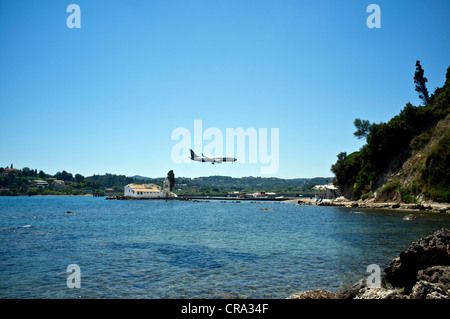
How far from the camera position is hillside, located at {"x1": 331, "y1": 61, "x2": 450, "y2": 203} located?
53412 mm

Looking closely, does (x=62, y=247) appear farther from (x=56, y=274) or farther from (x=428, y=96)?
(x=428, y=96)

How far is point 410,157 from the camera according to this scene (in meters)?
65.9

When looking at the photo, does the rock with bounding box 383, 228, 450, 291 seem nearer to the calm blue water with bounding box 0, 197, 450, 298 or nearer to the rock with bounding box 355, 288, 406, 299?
the rock with bounding box 355, 288, 406, 299

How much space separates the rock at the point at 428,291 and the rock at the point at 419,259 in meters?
2.42

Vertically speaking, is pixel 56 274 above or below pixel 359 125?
below

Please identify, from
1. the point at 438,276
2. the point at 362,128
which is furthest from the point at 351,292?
the point at 362,128

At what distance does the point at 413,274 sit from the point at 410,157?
61364 mm

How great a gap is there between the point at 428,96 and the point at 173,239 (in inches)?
3381

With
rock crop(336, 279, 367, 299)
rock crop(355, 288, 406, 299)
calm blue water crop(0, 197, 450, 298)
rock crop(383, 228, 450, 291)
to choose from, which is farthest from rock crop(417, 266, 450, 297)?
calm blue water crop(0, 197, 450, 298)

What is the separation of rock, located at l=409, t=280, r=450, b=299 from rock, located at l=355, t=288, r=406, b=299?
440 millimetres

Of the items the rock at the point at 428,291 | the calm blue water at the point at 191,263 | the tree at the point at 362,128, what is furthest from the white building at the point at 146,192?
the rock at the point at 428,291
